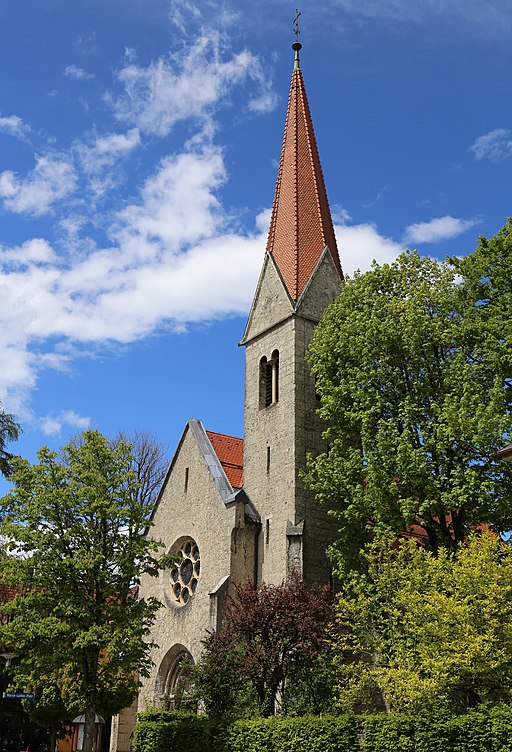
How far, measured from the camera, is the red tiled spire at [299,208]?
32.4m

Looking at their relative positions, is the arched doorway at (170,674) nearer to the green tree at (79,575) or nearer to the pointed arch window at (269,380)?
the green tree at (79,575)

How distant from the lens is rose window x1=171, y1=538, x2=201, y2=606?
30547 millimetres

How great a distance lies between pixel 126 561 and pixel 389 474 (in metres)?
8.21

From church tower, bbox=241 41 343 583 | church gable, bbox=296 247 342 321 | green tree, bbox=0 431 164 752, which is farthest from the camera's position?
church gable, bbox=296 247 342 321

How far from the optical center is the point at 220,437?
3475 cm

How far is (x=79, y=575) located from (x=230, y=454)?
42.5ft

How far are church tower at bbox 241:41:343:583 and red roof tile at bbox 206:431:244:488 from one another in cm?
199

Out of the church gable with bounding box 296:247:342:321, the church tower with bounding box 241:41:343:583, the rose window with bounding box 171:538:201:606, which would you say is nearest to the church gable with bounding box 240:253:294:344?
the church tower with bounding box 241:41:343:583

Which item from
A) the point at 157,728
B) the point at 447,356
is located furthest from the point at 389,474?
the point at 157,728

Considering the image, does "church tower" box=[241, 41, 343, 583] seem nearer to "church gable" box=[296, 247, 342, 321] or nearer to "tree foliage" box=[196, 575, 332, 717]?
"church gable" box=[296, 247, 342, 321]

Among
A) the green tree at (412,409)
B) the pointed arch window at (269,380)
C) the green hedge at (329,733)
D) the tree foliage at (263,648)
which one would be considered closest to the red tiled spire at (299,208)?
the pointed arch window at (269,380)

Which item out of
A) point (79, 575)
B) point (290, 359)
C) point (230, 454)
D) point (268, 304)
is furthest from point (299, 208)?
point (79, 575)

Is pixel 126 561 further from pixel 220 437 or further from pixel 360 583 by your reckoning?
pixel 220 437

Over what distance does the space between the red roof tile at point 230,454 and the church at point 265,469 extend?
65 mm
